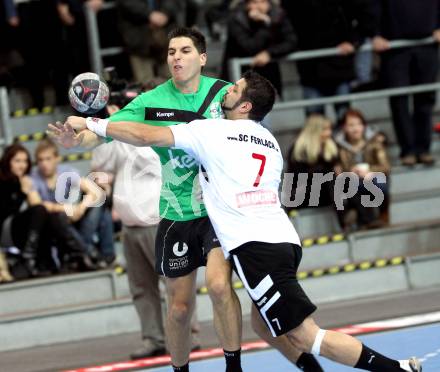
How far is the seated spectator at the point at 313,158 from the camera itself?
38.7 feet

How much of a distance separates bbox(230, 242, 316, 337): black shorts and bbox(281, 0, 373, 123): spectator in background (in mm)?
6118

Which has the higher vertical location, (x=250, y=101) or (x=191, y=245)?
(x=250, y=101)

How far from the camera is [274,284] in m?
6.78

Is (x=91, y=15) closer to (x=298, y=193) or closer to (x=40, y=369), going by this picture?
(x=298, y=193)

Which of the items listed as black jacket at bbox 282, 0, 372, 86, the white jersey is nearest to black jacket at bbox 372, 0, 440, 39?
black jacket at bbox 282, 0, 372, 86

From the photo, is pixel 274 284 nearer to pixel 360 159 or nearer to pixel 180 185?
pixel 180 185

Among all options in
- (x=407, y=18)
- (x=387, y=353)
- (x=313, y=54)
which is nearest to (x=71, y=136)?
(x=387, y=353)

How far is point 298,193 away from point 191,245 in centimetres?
442

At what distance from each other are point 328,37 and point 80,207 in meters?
3.73

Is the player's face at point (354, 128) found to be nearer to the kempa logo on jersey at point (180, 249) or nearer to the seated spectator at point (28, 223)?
the seated spectator at point (28, 223)

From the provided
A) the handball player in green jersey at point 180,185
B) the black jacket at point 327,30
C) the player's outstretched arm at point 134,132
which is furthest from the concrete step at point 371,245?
the player's outstretched arm at point 134,132

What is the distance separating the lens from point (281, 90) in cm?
1338

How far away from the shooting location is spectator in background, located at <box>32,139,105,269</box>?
11.1 meters

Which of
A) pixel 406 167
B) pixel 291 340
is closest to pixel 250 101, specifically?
pixel 291 340
